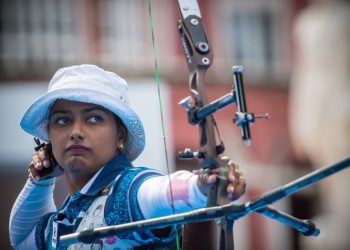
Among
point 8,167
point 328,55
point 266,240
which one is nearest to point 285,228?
point 266,240

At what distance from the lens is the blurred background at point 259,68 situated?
6328mm

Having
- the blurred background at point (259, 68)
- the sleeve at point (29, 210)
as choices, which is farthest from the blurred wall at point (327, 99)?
the sleeve at point (29, 210)

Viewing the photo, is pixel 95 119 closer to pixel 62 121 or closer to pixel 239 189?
pixel 62 121

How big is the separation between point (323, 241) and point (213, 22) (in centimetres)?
194

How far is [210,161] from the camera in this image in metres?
1.17

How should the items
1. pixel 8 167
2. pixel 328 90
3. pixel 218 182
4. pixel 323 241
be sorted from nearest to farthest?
pixel 218 182 < pixel 8 167 < pixel 323 241 < pixel 328 90

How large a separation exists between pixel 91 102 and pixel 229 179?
0.29 metres

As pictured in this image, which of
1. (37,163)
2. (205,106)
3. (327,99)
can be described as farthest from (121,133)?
(327,99)

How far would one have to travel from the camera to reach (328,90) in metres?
6.40

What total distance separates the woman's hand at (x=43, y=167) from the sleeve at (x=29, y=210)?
0.01 meters

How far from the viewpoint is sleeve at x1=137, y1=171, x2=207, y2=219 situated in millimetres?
1197

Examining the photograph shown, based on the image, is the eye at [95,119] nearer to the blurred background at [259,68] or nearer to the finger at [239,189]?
the finger at [239,189]

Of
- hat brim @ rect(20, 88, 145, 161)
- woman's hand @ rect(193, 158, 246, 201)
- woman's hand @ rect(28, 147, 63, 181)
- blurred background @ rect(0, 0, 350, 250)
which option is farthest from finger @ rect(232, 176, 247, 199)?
blurred background @ rect(0, 0, 350, 250)

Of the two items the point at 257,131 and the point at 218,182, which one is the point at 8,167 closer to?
the point at 218,182
